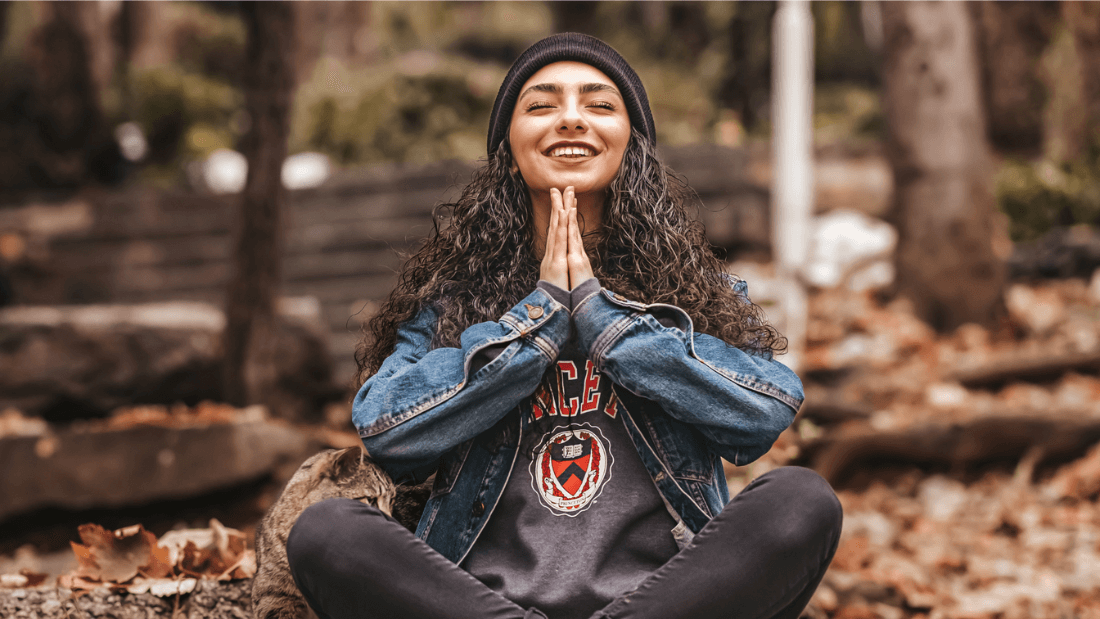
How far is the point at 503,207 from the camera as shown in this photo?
2.42 meters

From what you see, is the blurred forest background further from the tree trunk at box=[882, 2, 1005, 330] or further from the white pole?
the white pole

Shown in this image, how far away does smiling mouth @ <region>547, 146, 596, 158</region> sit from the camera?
227cm

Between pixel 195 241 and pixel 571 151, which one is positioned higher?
pixel 571 151

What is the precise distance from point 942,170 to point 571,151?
5.00 metres

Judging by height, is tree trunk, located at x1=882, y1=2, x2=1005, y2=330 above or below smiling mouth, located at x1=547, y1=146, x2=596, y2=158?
below

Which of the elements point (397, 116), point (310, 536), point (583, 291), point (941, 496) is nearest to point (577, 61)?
point (583, 291)

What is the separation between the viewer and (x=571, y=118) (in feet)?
7.32

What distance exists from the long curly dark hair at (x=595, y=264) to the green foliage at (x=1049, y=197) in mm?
5949

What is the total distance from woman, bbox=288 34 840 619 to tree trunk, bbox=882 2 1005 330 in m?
4.53

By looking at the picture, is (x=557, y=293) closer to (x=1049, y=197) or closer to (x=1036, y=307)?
(x=1036, y=307)

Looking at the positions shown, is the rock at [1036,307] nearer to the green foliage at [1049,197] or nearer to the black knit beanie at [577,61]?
the green foliage at [1049,197]

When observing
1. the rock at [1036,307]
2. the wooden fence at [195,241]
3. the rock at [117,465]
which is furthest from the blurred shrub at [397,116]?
the rock at [117,465]

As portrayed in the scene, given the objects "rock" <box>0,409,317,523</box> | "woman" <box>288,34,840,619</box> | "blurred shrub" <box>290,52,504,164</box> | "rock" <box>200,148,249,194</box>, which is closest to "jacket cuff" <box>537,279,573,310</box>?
"woman" <box>288,34,840,619</box>

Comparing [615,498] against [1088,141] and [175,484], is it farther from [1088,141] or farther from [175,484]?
[1088,141]
